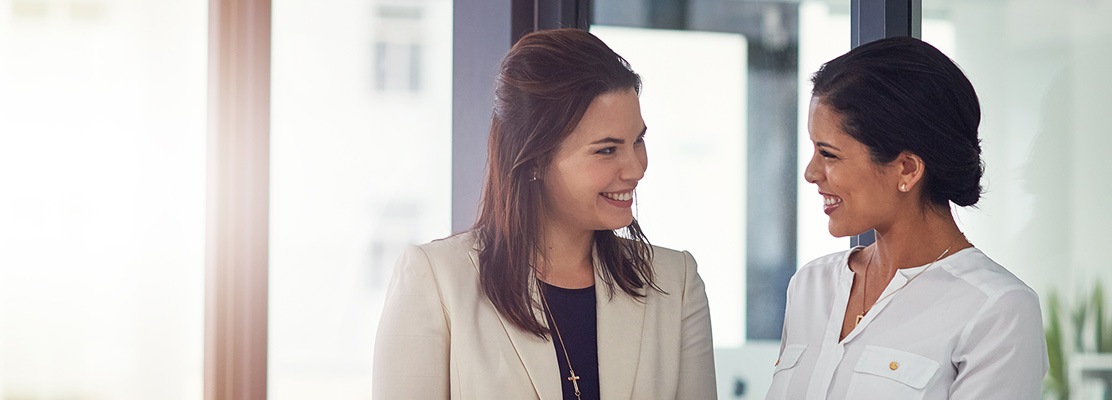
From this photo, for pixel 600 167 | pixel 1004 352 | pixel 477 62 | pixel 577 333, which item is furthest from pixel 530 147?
pixel 477 62

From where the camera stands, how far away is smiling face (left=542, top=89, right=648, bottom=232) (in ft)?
6.09

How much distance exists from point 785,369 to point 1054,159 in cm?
84

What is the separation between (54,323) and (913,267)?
96.2 inches

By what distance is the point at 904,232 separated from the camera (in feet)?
5.75

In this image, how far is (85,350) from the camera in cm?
307

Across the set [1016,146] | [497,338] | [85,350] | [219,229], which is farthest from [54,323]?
[1016,146]

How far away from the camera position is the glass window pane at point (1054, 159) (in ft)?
7.29

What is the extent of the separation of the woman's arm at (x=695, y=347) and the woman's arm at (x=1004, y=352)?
1.53 ft

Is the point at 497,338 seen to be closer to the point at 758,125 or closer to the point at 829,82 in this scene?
the point at 829,82

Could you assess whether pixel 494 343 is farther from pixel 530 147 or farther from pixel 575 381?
pixel 530 147

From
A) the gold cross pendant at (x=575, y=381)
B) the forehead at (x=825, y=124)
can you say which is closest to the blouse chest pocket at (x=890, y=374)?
the forehead at (x=825, y=124)

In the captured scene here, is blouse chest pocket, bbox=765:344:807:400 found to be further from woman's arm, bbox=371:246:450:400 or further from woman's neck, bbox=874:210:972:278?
woman's arm, bbox=371:246:450:400

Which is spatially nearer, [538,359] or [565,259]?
[538,359]

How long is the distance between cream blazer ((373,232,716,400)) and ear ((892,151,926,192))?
46 cm
